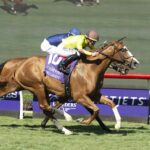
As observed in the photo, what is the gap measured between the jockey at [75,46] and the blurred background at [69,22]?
468 cm

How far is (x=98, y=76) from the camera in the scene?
9398 millimetres

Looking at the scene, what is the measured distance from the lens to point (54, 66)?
963cm

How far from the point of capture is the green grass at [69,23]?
14.4m

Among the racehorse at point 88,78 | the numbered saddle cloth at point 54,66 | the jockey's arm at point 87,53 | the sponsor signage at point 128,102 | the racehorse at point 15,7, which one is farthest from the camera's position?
the racehorse at point 15,7

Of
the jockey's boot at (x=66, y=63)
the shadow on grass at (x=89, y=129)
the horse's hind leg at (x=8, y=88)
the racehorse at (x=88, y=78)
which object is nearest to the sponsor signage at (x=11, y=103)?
the shadow on grass at (x=89, y=129)

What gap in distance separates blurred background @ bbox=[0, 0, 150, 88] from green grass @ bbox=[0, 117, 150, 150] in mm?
3750

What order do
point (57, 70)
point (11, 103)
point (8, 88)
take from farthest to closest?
point (11, 103) → point (8, 88) → point (57, 70)

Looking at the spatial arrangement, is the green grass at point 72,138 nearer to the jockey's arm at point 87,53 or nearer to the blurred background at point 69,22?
the jockey's arm at point 87,53

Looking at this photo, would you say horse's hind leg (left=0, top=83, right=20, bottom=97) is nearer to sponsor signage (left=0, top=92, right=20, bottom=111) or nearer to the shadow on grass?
the shadow on grass

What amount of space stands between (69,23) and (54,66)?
17.0 feet

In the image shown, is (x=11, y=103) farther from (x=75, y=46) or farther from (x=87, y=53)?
(x=87, y=53)

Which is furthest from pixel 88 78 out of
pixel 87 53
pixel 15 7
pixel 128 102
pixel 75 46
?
pixel 15 7

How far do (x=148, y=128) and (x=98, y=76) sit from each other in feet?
5.97

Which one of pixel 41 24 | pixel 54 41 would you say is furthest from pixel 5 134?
pixel 41 24
